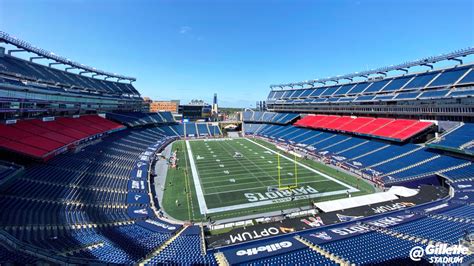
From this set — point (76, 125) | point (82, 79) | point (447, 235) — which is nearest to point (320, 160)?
point (447, 235)

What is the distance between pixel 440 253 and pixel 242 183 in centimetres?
2023

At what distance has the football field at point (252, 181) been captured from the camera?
2361 centimetres

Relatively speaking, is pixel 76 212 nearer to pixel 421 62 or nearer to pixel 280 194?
pixel 280 194

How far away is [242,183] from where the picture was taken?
2883cm

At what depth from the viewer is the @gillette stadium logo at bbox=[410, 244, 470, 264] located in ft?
33.8

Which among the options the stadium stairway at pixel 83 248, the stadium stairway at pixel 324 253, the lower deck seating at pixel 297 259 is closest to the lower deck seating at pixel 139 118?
the stadium stairway at pixel 83 248

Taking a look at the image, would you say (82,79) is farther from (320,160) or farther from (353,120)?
(353,120)

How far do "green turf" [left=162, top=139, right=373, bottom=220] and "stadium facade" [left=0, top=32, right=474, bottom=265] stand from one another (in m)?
0.81

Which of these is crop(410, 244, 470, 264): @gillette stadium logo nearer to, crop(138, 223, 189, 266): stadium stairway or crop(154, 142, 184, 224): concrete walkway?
crop(138, 223, 189, 266): stadium stairway

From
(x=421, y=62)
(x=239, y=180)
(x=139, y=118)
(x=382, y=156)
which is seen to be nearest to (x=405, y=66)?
(x=421, y=62)

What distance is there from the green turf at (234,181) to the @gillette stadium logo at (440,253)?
37.6 ft

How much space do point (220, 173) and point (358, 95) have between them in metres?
A: 38.1

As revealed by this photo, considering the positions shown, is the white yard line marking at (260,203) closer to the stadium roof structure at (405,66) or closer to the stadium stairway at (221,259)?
the stadium stairway at (221,259)

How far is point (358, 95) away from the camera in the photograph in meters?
51.1
